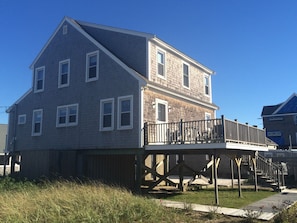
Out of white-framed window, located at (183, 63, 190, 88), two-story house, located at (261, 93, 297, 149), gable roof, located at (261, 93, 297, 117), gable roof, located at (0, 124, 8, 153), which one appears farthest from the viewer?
gable roof, located at (261, 93, 297, 117)

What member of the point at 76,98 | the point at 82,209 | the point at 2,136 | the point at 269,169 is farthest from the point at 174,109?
the point at 2,136

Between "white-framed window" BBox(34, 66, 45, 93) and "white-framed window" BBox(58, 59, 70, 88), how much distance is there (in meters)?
1.78

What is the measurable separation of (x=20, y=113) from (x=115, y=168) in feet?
28.0

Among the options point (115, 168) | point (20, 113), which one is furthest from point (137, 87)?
point (20, 113)

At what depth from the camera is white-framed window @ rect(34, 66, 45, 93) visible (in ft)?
67.7

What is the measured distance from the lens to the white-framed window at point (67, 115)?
59.8ft

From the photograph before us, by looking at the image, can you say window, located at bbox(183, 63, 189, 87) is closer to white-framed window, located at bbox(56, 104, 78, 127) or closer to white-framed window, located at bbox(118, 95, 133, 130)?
white-framed window, located at bbox(118, 95, 133, 130)

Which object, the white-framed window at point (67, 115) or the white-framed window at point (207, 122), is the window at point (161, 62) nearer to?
the white-framed window at point (207, 122)

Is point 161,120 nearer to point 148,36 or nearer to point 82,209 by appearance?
point 148,36

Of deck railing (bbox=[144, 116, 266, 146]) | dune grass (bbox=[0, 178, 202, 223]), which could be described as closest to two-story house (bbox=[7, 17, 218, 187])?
deck railing (bbox=[144, 116, 266, 146])

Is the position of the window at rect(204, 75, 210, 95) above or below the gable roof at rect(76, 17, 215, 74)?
below

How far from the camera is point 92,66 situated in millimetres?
17938

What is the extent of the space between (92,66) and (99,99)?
2.19 m

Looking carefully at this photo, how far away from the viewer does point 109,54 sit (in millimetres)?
16984
